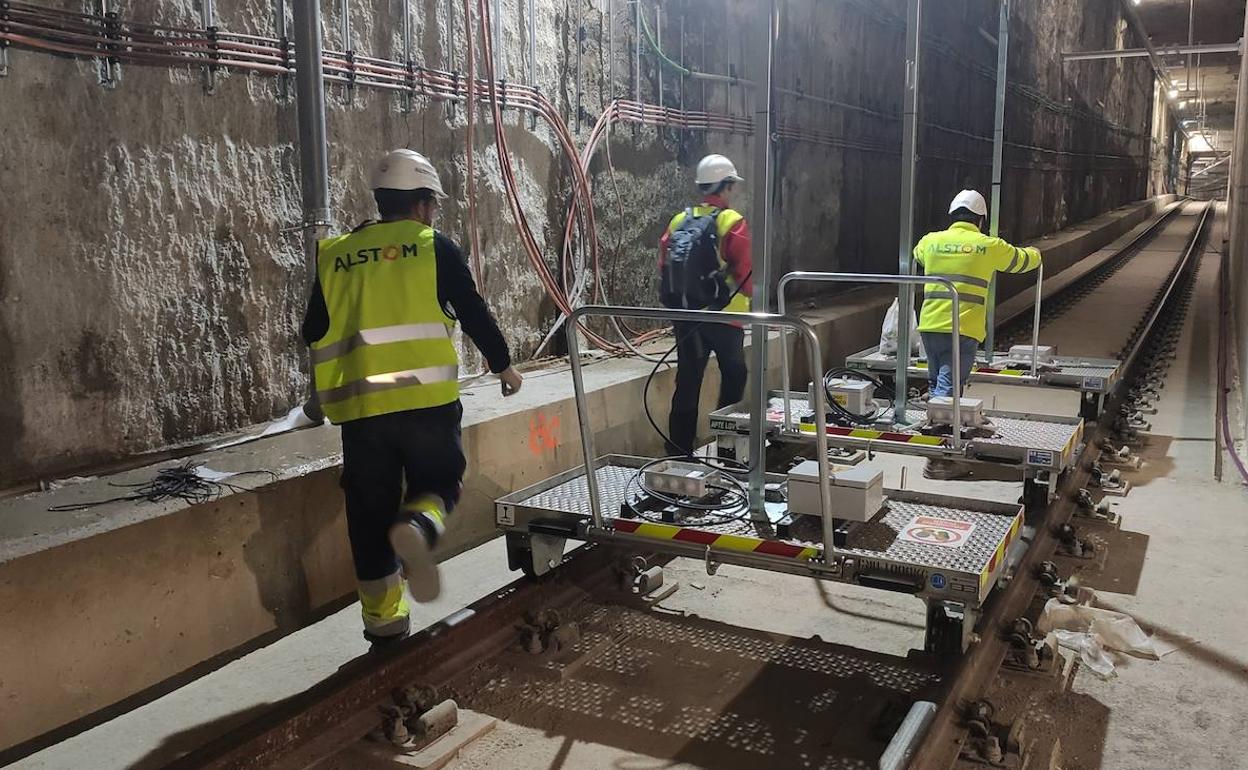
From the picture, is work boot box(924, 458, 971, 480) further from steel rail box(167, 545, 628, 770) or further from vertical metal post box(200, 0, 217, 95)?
vertical metal post box(200, 0, 217, 95)

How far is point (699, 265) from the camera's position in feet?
22.2

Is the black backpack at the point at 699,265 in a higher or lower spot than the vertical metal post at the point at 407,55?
lower

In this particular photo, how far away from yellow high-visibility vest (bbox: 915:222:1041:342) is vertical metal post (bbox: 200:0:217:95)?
15.6 feet

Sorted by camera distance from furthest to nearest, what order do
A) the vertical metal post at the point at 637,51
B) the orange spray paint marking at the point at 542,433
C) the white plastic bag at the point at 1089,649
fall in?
the vertical metal post at the point at 637,51 < the orange spray paint marking at the point at 542,433 < the white plastic bag at the point at 1089,649

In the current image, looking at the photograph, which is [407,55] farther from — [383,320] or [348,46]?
[383,320]

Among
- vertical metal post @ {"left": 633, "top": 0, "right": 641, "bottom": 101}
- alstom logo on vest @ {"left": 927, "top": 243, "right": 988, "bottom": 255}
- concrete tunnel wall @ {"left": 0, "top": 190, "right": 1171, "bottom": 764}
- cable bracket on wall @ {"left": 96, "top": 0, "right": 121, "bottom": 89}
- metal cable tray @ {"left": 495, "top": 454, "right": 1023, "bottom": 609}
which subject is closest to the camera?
concrete tunnel wall @ {"left": 0, "top": 190, "right": 1171, "bottom": 764}

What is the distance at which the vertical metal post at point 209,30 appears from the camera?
5266 millimetres

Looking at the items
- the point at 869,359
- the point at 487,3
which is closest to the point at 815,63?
the point at 869,359

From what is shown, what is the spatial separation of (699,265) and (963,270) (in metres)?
1.96

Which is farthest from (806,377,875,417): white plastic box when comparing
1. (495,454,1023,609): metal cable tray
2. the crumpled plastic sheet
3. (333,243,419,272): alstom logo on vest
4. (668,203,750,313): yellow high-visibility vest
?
(333,243,419,272): alstom logo on vest

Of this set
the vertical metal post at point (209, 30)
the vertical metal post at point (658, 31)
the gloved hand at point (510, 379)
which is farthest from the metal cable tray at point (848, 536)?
the vertical metal post at point (658, 31)

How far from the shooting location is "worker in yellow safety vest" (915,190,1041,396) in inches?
284

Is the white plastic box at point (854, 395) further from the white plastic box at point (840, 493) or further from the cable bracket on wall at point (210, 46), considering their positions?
the cable bracket on wall at point (210, 46)

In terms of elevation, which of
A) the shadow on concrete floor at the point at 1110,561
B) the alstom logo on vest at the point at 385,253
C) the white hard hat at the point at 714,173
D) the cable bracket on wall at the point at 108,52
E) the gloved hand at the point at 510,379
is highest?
the cable bracket on wall at the point at 108,52
